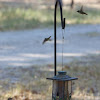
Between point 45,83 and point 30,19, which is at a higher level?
point 30,19

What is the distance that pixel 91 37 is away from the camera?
45.2 ft

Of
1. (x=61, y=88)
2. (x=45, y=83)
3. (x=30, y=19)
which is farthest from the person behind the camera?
(x=30, y=19)

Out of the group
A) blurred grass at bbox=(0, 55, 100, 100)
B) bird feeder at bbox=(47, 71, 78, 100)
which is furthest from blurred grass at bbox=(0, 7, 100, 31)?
bird feeder at bbox=(47, 71, 78, 100)

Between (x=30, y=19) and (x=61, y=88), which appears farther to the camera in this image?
(x=30, y=19)

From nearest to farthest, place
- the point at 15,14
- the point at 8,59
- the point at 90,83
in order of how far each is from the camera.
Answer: the point at 90,83 < the point at 8,59 < the point at 15,14

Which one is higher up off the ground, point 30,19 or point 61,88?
point 30,19

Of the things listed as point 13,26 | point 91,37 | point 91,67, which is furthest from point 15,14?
point 91,67

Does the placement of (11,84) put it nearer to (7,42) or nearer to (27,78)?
(27,78)

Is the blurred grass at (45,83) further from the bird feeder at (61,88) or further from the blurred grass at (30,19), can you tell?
the blurred grass at (30,19)

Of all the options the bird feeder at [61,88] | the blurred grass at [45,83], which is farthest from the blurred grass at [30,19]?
the bird feeder at [61,88]

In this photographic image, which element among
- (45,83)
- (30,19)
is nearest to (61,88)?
(45,83)

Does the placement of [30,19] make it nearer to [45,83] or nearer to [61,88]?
[45,83]

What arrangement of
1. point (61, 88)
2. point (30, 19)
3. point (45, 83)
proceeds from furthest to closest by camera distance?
point (30, 19)
point (45, 83)
point (61, 88)

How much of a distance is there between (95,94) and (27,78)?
1227 mm
